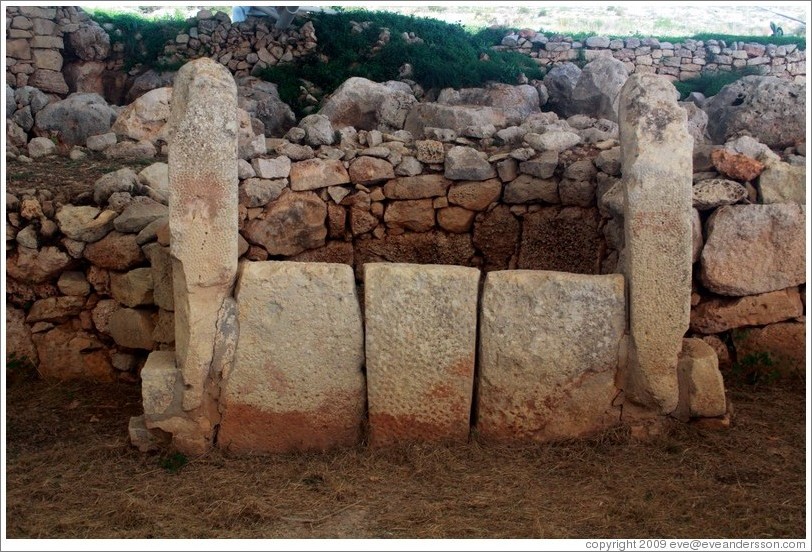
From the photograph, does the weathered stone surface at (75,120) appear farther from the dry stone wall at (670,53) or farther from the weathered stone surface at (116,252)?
the dry stone wall at (670,53)

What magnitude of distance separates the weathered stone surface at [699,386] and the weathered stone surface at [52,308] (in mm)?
4077

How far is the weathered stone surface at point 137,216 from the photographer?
537 centimetres

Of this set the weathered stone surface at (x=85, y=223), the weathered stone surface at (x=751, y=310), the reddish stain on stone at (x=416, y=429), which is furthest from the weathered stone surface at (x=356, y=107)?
the reddish stain on stone at (x=416, y=429)

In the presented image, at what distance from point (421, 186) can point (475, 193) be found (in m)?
0.42

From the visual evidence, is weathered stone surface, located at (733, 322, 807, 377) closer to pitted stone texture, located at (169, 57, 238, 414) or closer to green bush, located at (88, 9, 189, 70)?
pitted stone texture, located at (169, 57, 238, 414)

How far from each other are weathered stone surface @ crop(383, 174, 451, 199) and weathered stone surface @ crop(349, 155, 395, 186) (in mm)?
103

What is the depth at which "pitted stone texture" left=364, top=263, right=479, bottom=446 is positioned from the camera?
14.0 feet

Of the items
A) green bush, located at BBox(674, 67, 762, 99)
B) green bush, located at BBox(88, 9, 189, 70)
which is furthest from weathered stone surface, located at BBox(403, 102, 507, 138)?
green bush, located at BBox(674, 67, 762, 99)

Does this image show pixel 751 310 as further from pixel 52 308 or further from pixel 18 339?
pixel 18 339

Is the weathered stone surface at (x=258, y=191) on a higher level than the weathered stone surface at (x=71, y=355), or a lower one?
higher

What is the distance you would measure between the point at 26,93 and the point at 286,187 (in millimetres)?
5217

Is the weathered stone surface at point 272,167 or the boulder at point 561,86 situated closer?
the weathered stone surface at point 272,167

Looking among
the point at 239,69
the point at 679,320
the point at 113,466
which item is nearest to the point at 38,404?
the point at 113,466

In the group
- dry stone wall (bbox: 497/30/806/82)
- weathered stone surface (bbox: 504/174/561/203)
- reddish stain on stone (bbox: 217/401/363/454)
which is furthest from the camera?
dry stone wall (bbox: 497/30/806/82)
